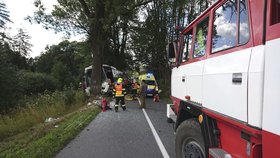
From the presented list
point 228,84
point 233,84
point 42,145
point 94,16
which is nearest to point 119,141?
point 42,145

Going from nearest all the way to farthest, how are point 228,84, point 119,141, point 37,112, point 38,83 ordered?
point 228,84
point 119,141
point 37,112
point 38,83

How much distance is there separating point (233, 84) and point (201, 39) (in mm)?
1732

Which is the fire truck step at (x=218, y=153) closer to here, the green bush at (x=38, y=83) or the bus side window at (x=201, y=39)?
the bus side window at (x=201, y=39)

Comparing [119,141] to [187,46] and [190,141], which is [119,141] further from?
[190,141]

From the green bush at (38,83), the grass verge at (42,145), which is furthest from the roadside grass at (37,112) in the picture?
the green bush at (38,83)

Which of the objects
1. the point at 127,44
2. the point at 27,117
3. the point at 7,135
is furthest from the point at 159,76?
the point at 7,135

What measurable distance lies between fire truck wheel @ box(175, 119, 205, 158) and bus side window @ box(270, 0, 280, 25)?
2.01 m

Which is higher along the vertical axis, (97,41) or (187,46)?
(97,41)

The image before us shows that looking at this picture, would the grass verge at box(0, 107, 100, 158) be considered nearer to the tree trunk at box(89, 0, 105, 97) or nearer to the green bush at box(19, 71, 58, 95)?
the tree trunk at box(89, 0, 105, 97)

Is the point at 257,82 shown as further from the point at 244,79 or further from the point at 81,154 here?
the point at 81,154

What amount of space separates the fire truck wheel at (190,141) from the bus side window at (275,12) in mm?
2012

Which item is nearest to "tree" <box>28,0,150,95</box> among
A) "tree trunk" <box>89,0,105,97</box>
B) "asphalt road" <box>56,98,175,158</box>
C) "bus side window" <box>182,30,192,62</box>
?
"tree trunk" <box>89,0,105,97</box>

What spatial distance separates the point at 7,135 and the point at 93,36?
12.5 meters

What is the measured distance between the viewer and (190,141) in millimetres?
4637
